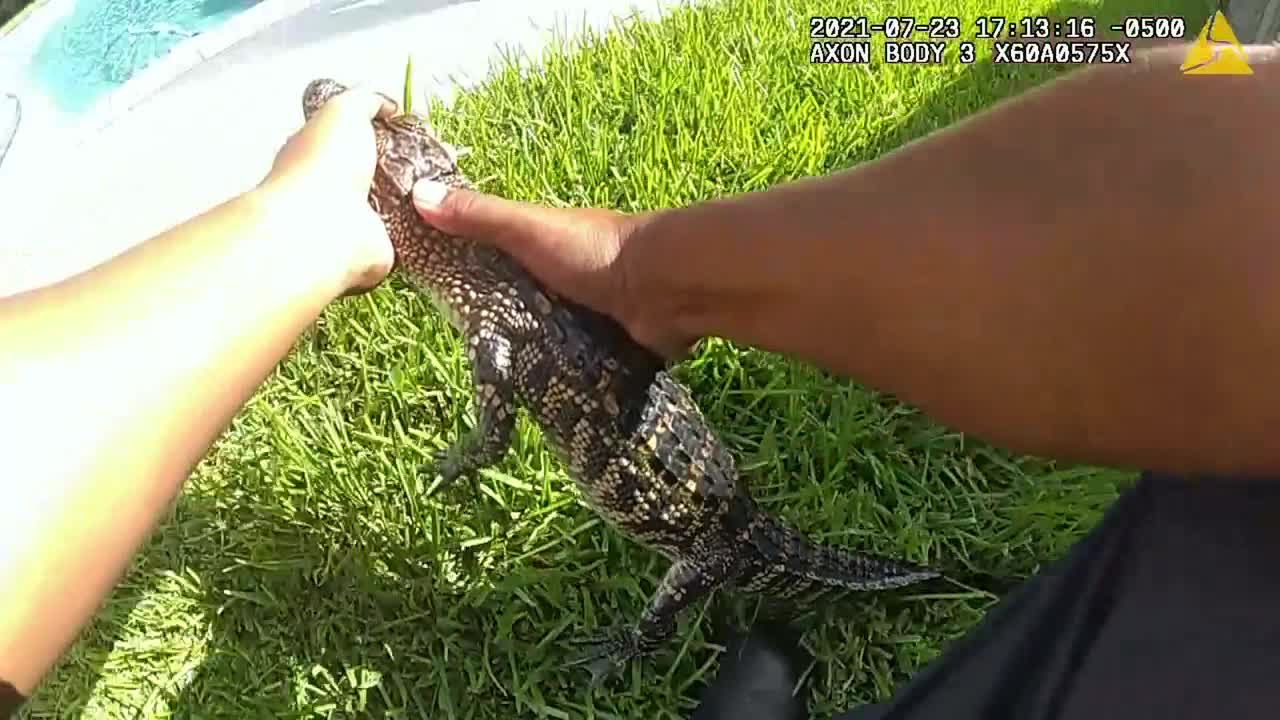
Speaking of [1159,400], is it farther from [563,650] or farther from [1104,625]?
[563,650]

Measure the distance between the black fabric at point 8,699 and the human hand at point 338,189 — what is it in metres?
0.61

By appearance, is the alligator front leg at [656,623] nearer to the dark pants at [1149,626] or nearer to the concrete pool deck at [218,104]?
the dark pants at [1149,626]

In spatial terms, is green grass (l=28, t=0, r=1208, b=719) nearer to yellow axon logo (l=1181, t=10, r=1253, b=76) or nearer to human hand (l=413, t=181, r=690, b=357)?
human hand (l=413, t=181, r=690, b=357)

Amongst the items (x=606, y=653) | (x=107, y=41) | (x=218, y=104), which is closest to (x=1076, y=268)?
(x=606, y=653)

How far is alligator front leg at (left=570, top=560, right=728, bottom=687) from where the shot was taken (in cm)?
162

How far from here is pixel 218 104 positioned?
257 cm

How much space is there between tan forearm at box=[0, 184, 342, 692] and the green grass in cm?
75

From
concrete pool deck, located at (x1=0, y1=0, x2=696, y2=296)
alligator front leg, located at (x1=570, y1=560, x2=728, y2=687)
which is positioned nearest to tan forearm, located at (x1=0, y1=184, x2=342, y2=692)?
alligator front leg, located at (x1=570, y1=560, x2=728, y2=687)

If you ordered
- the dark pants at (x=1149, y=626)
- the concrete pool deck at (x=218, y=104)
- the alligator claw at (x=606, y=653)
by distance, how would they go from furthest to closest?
the concrete pool deck at (x=218, y=104) < the alligator claw at (x=606, y=653) < the dark pants at (x=1149, y=626)

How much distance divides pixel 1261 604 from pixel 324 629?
143cm

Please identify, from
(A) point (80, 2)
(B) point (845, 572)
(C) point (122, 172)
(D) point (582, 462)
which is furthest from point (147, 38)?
(B) point (845, 572)
